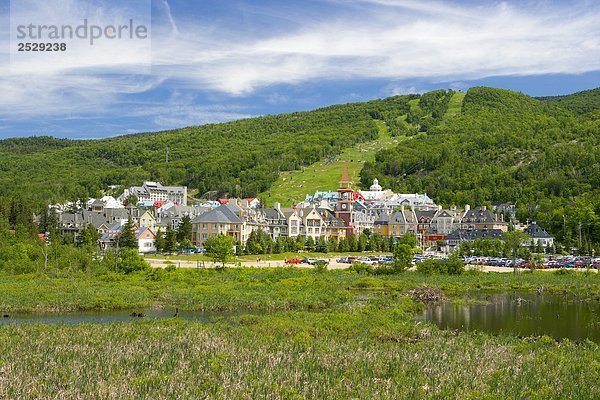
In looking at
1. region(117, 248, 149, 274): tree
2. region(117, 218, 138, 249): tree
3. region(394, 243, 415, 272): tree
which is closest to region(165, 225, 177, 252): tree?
region(117, 218, 138, 249): tree

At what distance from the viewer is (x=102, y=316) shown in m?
38.0

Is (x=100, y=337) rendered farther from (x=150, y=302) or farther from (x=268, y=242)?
(x=268, y=242)

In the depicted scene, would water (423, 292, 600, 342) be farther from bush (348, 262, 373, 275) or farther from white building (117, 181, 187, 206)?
white building (117, 181, 187, 206)

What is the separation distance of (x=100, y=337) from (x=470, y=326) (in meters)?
20.8

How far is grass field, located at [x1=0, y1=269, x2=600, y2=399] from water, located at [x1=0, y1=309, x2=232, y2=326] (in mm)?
2881

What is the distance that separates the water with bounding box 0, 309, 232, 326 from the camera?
117 ft

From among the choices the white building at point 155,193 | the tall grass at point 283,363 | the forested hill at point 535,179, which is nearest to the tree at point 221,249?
the tall grass at point 283,363

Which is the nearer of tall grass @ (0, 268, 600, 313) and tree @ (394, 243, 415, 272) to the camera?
tall grass @ (0, 268, 600, 313)

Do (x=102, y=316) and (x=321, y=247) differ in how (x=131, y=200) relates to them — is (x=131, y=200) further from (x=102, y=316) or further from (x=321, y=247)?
(x=102, y=316)

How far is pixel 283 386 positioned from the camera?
1881 cm

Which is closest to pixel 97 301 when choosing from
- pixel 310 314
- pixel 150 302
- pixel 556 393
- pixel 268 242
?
pixel 150 302

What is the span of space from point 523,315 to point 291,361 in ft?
78.1

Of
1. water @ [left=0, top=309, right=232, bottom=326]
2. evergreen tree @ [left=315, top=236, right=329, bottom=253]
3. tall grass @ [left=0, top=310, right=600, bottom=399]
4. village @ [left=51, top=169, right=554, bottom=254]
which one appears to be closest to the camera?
tall grass @ [left=0, top=310, right=600, bottom=399]

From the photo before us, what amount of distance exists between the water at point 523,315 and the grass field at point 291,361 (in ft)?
10.2
